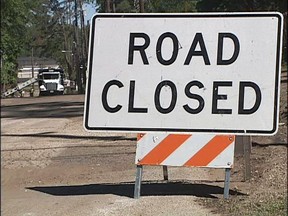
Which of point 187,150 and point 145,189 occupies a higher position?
point 187,150

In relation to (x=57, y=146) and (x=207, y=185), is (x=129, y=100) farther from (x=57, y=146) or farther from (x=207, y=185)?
(x=57, y=146)

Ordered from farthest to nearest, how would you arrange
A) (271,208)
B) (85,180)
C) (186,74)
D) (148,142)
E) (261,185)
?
(85,180), (261,185), (271,208), (148,142), (186,74)

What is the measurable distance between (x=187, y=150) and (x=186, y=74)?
1377 mm

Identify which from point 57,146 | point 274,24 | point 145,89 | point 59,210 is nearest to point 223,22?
point 274,24

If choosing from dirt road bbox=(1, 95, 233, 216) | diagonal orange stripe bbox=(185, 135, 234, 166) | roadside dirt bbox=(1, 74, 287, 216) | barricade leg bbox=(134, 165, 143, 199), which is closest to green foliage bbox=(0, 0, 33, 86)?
dirt road bbox=(1, 95, 233, 216)

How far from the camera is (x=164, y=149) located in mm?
7398

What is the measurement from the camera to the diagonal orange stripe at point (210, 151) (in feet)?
24.0

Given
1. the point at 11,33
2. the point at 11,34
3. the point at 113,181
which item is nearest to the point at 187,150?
the point at 113,181

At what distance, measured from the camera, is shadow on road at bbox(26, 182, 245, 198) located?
8477mm

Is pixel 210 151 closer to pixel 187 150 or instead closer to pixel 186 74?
pixel 187 150

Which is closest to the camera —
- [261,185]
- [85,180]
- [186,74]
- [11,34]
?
[186,74]

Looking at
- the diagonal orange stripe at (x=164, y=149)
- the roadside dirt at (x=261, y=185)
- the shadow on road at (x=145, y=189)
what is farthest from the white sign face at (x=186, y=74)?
the shadow on road at (x=145, y=189)

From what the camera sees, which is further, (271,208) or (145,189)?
(145,189)

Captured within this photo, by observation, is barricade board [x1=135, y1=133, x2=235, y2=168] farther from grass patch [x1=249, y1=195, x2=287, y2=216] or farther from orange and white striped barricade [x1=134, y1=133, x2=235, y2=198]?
grass patch [x1=249, y1=195, x2=287, y2=216]
